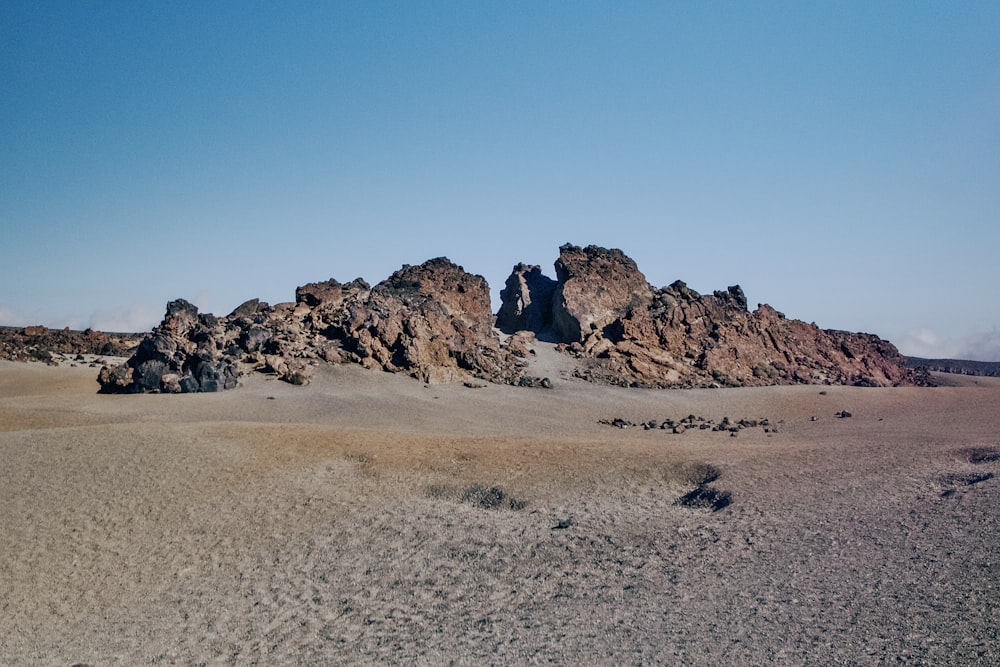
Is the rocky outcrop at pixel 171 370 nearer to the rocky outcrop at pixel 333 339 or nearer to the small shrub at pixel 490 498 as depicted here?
the rocky outcrop at pixel 333 339

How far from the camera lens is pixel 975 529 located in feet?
28.6

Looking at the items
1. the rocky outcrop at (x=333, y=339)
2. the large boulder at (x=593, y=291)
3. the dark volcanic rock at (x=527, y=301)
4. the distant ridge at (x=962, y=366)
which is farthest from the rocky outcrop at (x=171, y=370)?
the distant ridge at (x=962, y=366)

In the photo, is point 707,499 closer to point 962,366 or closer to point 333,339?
point 333,339

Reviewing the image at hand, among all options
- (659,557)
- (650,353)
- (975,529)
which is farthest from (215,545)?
(650,353)

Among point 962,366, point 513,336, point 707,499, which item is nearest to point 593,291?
point 513,336

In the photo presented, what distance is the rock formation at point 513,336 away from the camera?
25.2 metres

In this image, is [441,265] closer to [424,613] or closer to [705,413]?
[705,413]

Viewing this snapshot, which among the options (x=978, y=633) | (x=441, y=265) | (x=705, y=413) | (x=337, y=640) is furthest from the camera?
(x=441, y=265)

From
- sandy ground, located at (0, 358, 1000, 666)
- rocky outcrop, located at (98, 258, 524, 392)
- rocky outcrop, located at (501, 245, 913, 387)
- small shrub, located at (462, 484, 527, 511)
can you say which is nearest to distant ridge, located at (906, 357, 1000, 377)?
rocky outcrop, located at (501, 245, 913, 387)

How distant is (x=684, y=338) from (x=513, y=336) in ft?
24.4

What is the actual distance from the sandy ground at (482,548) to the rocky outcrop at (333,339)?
268 inches

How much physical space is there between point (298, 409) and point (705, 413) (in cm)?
1281

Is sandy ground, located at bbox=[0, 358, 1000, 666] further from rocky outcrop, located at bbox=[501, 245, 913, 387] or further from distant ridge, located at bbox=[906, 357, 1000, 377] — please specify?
distant ridge, located at bbox=[906, 357, 1000, 377]

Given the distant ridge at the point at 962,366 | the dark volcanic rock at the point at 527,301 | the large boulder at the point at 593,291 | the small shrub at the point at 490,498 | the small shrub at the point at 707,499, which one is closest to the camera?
the small shrub at the point at 707,499
